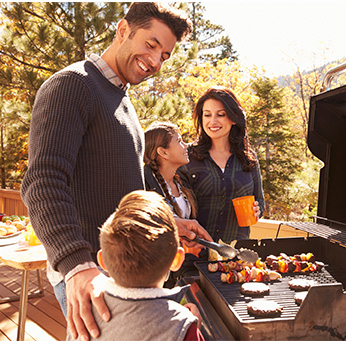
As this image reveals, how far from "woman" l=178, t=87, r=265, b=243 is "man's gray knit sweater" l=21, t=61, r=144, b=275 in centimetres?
93

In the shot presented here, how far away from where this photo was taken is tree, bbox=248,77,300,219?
14.2m

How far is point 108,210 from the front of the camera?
1.29 meters

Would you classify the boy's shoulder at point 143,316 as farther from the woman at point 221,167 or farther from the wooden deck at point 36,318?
the wooden deck at point 36,318

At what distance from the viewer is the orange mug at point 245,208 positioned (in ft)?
6.93

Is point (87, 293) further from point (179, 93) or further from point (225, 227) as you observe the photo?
point (179, 93)

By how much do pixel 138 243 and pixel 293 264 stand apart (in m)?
1.06

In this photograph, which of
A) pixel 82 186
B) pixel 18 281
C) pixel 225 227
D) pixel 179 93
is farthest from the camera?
pixel 179 93

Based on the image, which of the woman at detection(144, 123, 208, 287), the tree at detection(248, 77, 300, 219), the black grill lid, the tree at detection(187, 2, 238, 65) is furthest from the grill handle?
the tree at detection(187, 2, 238, 65)

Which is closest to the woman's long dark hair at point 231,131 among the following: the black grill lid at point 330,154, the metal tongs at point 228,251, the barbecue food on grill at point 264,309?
the black grill lid at point 330,154

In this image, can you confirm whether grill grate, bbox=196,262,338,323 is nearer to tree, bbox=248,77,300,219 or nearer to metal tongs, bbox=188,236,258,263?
metal tongs, bbox=188,236,258,263

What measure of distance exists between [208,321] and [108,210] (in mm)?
526

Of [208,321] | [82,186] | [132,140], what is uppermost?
[132,140]

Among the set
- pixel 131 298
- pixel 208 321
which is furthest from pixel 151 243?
pixel 208 321

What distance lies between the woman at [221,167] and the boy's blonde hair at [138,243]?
4.03 ft
